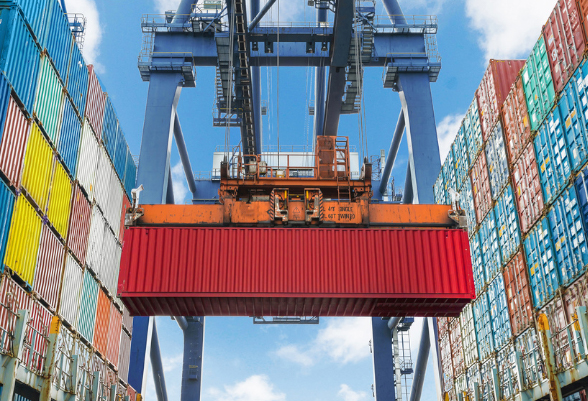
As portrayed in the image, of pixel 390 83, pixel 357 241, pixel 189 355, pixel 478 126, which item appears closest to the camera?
pixel 357 241

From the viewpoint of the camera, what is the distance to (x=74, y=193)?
16.9 meters

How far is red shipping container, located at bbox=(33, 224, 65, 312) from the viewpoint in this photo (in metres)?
14.2

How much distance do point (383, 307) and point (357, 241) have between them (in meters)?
1.81

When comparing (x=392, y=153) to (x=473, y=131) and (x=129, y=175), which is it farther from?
(x=129, y=175)

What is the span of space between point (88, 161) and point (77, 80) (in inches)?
101

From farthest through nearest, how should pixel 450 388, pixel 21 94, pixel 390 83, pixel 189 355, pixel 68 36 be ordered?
1. pixel 189 355
2. pixel 390 83
3. pixel 450 388
4. pixel 68 36
5. pixel 21 94

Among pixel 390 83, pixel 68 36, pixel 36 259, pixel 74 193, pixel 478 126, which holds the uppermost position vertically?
pixel 390 83

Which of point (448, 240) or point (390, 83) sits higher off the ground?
point (390, 83)

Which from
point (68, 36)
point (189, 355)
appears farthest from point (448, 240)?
point (189, 355)

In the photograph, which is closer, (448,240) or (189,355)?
(448,240)

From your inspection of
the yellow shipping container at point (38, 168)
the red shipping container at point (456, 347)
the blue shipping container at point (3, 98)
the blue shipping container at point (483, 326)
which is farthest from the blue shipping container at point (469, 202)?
the blue shipping container at point (3, 98)

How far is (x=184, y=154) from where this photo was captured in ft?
109

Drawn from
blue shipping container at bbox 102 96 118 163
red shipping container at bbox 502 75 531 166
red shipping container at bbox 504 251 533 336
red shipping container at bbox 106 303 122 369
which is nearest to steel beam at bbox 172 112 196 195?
blue shipping container at bbox 102 96 118 163

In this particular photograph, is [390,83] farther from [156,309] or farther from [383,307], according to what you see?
[156,309]
